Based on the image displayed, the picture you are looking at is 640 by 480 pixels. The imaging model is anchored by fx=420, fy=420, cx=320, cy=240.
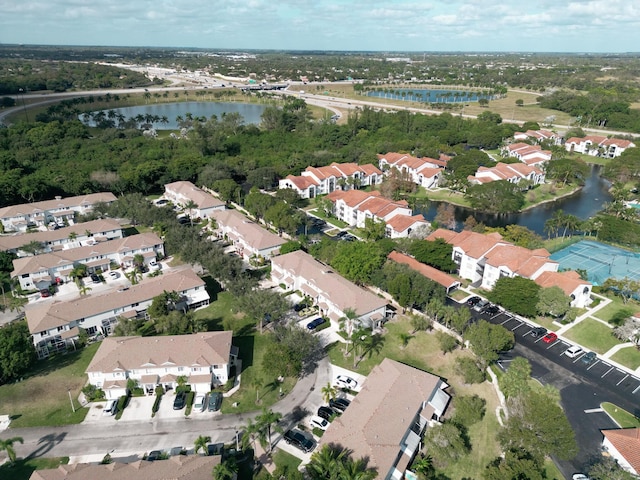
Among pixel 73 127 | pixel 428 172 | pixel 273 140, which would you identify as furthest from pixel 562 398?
pixel 73 127

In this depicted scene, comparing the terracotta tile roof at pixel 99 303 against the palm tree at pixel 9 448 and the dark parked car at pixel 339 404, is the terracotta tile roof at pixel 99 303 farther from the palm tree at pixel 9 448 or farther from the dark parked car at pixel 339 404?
the dark parked car at pixel 339 404

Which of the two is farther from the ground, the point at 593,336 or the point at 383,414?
the point at 383,414

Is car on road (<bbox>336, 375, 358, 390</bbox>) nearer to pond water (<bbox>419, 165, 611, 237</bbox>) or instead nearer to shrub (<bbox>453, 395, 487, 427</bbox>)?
shrub (<bbox>453, 395, 487, 427</bbox>)

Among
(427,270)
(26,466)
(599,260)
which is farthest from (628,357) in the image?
(26,466)

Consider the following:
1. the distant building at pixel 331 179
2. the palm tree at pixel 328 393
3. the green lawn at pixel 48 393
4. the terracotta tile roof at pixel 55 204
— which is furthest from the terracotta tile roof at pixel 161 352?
the distant building at pixel 331 179

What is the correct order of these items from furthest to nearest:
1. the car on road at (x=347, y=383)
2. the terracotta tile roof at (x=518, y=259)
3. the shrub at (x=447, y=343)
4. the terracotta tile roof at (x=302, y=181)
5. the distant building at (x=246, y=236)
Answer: the terracotta tile roof at (x=302, y=181) < the distant building at (x=246, y=236) < the terracotta tile roof at (x=518, y=259) < the shrub at (x=447, y=343) < the car on road at (x=347, y=383)

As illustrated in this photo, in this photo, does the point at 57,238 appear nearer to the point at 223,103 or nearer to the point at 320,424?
the point at 320,424

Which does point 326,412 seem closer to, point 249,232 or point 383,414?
point 383,414
